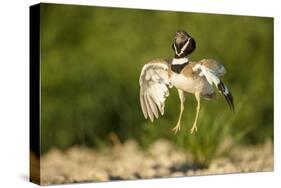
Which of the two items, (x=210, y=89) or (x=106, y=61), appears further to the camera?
(x=210, y=89)

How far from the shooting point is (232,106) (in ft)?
24.8

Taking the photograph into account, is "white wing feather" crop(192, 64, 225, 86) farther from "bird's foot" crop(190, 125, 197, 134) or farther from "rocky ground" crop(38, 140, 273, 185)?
"rocky ground" crop(38, 140, 273, 185)

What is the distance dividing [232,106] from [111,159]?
4.54ft

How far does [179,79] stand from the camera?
7.29 meters

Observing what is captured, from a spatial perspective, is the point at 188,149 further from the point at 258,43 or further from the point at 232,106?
the point at 258,43

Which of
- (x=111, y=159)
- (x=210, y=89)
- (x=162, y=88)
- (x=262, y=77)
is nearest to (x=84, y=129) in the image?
(x=111, y=159)

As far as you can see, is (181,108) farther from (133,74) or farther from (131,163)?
(131,163)

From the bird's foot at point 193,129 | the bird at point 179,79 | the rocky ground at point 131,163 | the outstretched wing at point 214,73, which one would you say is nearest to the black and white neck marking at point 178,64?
the bird at point 179,79

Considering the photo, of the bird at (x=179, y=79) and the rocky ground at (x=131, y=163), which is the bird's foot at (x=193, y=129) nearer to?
the bird at (x=179, y=79)

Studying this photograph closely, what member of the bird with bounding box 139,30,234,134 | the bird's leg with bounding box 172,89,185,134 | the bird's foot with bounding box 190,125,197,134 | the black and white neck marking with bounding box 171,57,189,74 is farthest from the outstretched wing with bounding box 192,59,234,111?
the bird's foot with bounding box 190,125,197,134

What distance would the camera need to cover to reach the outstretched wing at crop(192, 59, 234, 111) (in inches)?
291

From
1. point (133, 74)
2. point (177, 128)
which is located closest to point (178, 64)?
point (133, 74)

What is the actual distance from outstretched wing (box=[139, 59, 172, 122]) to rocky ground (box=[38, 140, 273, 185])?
1.03ft

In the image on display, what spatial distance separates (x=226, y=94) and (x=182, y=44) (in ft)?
2.23
